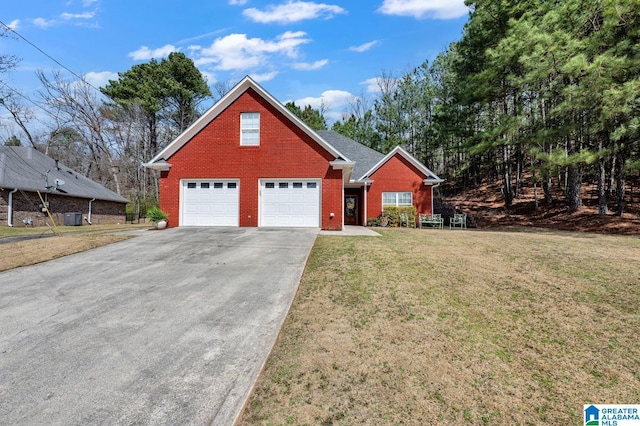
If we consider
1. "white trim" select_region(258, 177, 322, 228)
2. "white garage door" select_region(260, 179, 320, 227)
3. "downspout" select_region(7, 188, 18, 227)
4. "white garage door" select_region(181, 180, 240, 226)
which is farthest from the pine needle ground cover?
"downspout" select_region(7, 188, 18, 227)

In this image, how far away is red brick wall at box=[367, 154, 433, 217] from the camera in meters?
20.9

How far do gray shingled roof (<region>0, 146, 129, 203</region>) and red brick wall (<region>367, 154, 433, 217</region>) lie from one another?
22698 mm

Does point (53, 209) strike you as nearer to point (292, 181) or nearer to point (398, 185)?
point (292, 181)

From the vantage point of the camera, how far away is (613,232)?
48.4 feet

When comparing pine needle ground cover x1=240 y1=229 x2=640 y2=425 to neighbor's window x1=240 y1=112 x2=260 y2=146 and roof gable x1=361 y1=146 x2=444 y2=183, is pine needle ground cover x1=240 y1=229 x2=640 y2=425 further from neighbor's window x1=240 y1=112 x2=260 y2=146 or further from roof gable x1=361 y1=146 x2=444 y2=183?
roof gable x1=361 y1=146 x2=444 y2=183

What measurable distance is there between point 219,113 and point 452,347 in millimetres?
14426

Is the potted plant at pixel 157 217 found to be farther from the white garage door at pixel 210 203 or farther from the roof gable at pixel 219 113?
the roof gable at pixel 219 113

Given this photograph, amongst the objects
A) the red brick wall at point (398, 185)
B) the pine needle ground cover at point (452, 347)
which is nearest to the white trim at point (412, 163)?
the red brick wall at point (398, 185)

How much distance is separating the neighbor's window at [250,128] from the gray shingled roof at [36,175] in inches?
638

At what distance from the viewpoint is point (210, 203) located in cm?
1497

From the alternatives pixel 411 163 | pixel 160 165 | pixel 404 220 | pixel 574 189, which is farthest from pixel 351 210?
pixel 574 189

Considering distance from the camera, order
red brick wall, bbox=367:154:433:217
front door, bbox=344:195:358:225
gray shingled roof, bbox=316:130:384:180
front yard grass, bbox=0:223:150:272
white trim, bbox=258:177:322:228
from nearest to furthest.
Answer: front yard grass, bbox=0:223:150:272
white trim, bbox=258:177:322:228
red brick wall, bbox=367:154:433:217
gray shingled roof, bbox=316:130:384:180
front door, bbox=344:195:358:225

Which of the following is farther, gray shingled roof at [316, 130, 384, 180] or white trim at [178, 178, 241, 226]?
gray shingled roof at [316, 130, 384, 180]

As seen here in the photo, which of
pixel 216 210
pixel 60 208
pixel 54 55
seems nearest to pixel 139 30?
pixel 54 55
